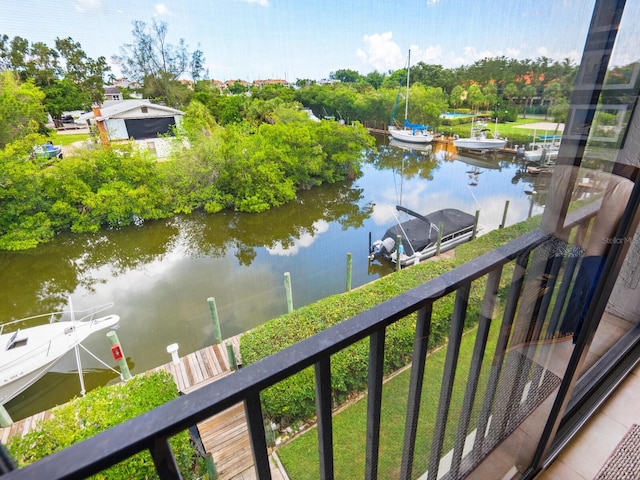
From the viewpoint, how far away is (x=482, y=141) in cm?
58

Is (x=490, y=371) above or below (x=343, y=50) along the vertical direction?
below

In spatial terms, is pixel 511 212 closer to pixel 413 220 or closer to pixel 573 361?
pixel 413 220

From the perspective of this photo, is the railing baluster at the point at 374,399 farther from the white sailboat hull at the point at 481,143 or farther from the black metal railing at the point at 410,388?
the white sailboat hull at the point at 481,143

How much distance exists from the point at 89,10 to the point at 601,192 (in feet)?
3.25

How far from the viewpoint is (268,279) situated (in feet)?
5.09

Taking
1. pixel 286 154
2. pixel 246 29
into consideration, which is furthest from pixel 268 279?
pixel 286 154

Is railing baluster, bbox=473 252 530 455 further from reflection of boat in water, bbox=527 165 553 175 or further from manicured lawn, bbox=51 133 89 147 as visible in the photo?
manicured lawn, bbox=51 133 89 147

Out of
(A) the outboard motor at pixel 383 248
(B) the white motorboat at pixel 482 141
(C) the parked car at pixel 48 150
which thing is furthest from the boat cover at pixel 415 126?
(C) the parked car at pixel 48 150

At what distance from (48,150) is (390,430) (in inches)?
45.2

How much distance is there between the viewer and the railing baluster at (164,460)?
325 mm

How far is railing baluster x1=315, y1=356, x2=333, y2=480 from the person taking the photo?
464mm

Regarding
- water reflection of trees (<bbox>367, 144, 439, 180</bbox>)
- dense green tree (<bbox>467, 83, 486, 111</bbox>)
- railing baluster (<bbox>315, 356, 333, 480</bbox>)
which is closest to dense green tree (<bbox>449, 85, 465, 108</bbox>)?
dense green tree (<bbox>467, 83, 486, 111</bbox>)

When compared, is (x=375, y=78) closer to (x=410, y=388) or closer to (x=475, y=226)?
(x=475, y=226)

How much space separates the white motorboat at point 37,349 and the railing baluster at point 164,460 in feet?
2.97
